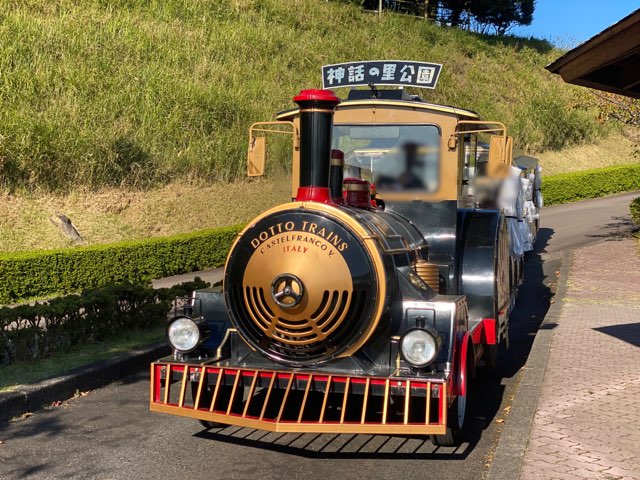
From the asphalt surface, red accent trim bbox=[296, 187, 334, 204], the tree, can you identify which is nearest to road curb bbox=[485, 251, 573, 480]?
the asphalt surface

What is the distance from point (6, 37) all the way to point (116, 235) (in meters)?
8.65

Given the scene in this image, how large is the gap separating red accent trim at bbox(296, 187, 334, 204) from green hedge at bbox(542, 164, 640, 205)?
75.3 feet

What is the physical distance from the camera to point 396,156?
733cm

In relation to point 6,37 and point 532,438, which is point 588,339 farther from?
point 6,37

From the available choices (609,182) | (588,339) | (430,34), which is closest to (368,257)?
(588,339)

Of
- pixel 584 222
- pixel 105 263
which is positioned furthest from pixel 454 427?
pixel 584 222

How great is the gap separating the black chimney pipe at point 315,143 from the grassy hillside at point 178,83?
571 inches

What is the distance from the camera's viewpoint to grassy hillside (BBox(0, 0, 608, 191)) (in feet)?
65.7

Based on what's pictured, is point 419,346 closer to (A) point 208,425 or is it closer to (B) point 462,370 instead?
(B) point 462,370

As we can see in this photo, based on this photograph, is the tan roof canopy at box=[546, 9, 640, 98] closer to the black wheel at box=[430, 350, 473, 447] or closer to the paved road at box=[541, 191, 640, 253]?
the black wheel at box=[430, 350, 473, 447]

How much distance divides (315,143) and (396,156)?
1922 mm

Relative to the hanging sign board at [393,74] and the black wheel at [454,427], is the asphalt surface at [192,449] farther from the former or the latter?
the hanging sign board at [393,74]

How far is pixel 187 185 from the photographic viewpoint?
2159cm

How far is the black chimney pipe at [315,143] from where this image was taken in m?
5.57
